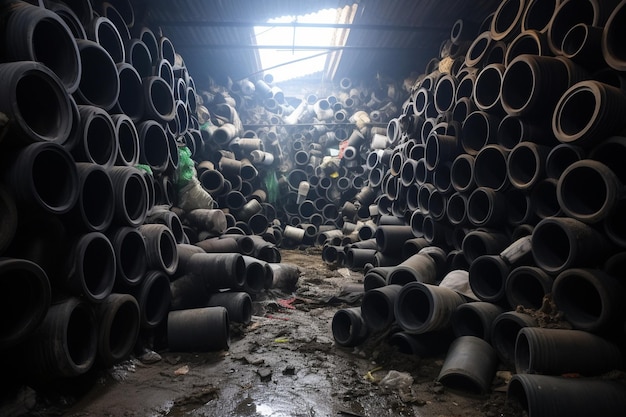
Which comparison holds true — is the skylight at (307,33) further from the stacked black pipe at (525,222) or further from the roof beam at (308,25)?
the stacked black pipe at (525,222)

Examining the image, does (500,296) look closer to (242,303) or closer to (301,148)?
(242,303)

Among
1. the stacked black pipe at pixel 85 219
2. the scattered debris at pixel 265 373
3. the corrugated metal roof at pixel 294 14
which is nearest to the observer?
the stacked black pipe at pixel 85 219

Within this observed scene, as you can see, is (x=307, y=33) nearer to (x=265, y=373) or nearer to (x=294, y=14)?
(x=294, y=14)

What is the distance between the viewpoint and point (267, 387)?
2592 mm

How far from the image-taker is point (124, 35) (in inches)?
179

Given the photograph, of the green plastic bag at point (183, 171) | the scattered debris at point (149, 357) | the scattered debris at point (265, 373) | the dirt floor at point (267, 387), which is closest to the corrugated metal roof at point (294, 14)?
the green plastic bag at point (183, 171)

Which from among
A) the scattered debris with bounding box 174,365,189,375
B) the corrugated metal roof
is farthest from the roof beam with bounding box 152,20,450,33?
the scattered debris with bounding box 174,365,189,375

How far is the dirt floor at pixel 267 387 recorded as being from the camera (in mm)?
2252

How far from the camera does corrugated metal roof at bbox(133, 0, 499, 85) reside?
6.51 meters

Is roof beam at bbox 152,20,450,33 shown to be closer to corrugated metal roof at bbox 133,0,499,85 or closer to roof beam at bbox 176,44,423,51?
corrugated metal roof at bbox 133,0,499,85

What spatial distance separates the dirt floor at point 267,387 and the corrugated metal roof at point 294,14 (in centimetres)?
560

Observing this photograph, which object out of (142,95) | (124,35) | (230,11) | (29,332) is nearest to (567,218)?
(29,332)

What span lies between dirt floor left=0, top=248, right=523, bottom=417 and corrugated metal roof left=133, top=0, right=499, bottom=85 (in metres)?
5.60

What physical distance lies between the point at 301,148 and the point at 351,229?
10.1 feet
